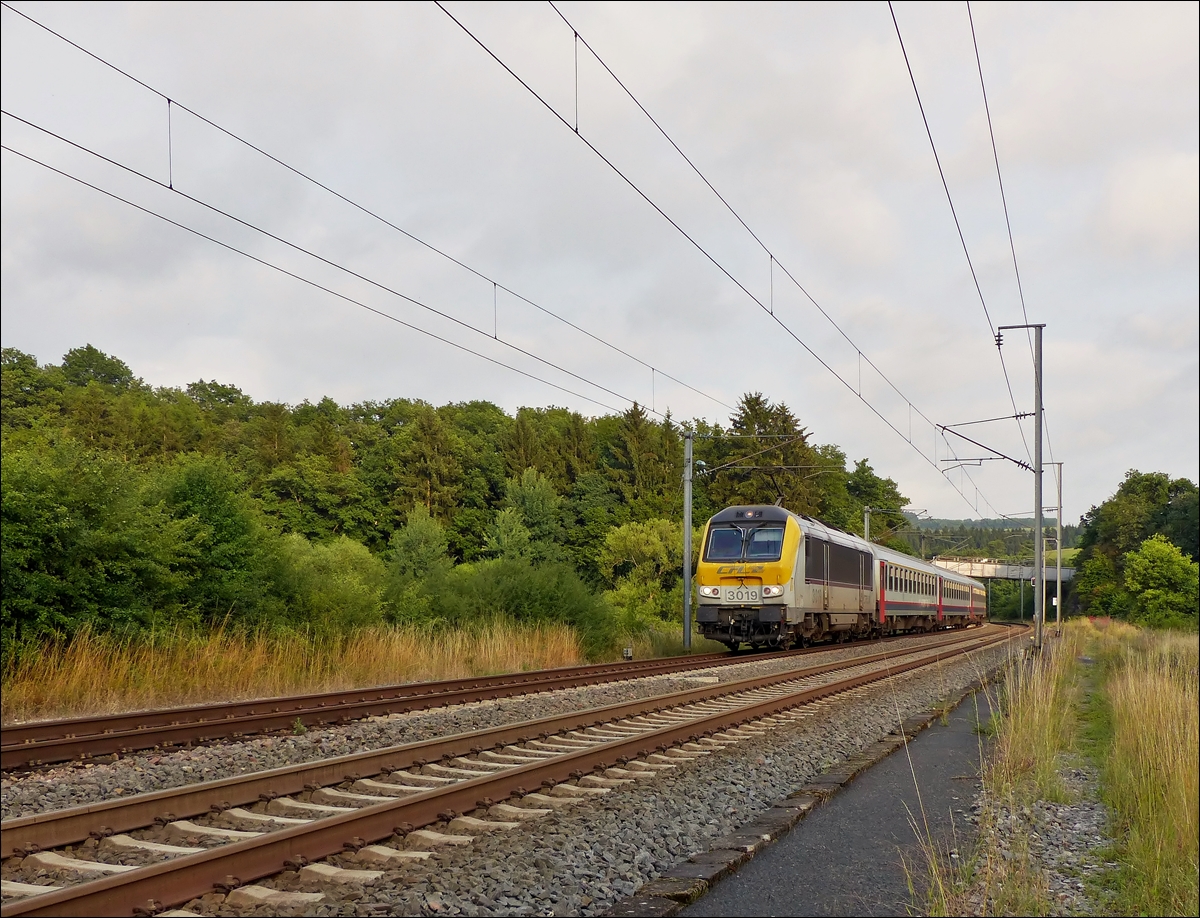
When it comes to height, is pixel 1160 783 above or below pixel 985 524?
below

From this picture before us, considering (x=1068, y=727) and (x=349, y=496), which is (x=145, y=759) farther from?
(x=349, y=496)

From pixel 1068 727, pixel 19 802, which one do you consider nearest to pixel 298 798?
pixel 19 802

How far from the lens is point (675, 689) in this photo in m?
16.0

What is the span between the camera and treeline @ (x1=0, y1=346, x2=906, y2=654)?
570 inches

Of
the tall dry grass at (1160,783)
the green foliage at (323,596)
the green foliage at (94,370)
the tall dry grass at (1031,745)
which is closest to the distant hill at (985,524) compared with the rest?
the green foliage at (323,596)

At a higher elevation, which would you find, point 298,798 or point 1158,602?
point 1158,602

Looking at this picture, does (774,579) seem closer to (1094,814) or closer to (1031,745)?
(1031,745)

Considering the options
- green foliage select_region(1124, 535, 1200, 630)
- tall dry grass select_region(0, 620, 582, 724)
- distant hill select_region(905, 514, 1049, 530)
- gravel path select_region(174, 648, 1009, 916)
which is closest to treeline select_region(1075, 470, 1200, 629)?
green foliage select_region(1124, 535, 1200, 630)

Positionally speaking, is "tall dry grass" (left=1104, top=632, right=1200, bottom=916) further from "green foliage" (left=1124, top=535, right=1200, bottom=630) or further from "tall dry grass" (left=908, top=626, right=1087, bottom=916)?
"tall dry grass" (left=908, top=626, right=1087, bottom=916)

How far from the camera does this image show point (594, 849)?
630cm

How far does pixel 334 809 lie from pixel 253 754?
2.58 meters

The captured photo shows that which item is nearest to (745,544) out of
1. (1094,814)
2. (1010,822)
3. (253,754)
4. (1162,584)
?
(1162,584)

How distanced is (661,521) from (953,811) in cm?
5414

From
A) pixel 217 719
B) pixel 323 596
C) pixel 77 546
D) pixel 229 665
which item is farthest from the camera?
pixel 323 596
